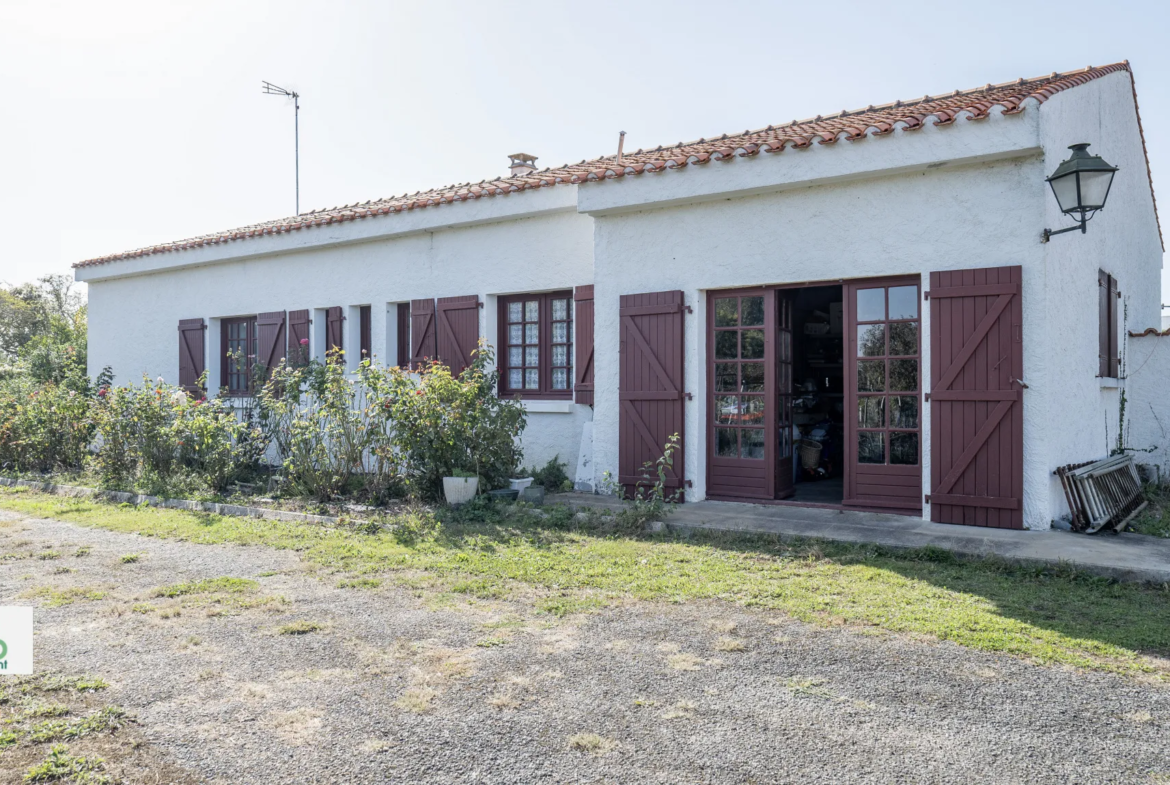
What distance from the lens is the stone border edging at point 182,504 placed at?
26.7 ft

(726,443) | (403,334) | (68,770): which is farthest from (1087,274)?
(68,770)

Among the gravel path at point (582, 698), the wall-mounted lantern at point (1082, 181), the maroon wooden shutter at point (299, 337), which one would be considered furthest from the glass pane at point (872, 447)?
the maroon wooden shutter at point (299, 337)

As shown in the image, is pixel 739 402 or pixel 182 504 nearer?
pixel 739 402

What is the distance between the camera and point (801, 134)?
848 cm

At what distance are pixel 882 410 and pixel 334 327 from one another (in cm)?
784

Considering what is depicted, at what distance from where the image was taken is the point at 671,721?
133 inches

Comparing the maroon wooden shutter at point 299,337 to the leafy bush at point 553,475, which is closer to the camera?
the leafy bush at point 553,475

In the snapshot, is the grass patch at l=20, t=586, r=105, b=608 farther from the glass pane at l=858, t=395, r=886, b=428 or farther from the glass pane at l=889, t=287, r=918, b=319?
the glass pane at l=889, t=287, r=918, b=319

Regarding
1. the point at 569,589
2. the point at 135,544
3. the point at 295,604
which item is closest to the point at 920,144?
the point at 569,589

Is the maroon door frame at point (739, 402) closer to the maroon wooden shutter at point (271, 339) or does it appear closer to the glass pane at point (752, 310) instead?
the glass pane at point (752, 310)

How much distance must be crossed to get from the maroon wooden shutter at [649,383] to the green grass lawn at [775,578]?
120cm

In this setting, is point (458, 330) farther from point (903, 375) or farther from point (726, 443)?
point (903, 375)

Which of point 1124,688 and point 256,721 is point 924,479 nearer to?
point 1124,688

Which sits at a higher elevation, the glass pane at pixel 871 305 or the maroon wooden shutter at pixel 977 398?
the glass pane at pixel 871 305
